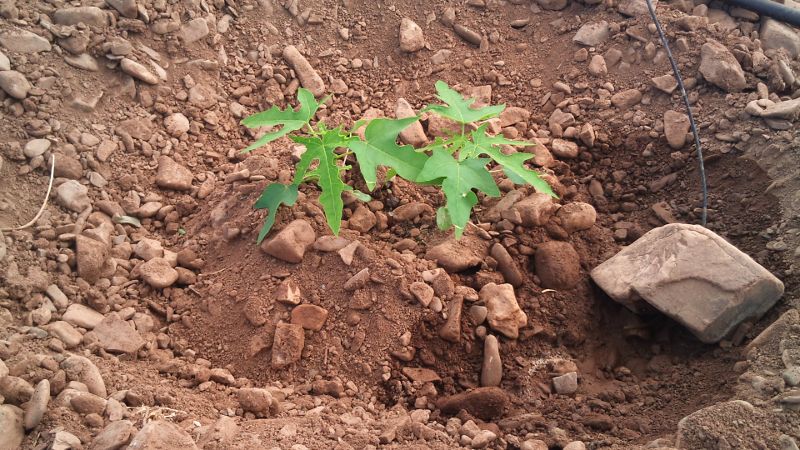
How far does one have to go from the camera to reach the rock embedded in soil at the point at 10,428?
1735 millimetres

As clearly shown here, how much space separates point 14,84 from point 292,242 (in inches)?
48.5

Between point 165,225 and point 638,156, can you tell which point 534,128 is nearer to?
point 638,156

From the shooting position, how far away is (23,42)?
2721 mm

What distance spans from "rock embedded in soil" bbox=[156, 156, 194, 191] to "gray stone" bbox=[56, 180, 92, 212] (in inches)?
11.6

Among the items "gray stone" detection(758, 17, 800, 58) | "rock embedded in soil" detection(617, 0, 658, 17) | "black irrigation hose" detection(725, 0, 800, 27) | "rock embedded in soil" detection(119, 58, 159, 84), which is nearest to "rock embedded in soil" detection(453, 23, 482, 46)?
"rock embedded in soil" detection(617, 0, 658, 17)

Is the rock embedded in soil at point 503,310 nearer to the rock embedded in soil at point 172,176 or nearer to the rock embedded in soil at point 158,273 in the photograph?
the rock embedded in soil at point 158,273

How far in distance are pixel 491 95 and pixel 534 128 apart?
29cm

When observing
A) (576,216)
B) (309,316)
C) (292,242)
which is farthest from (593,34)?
(309,316)

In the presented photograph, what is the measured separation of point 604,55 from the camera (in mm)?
3334

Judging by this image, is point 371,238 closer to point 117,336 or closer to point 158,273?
point 158,273

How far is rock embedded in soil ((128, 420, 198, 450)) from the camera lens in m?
1.70

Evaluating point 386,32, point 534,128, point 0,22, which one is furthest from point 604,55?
point 0,22

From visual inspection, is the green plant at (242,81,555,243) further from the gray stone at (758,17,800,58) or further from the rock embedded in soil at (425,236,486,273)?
the gray stone at (758,17,800,58)

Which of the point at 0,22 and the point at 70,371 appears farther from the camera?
the point at 0,22
